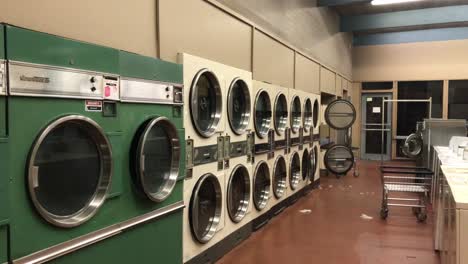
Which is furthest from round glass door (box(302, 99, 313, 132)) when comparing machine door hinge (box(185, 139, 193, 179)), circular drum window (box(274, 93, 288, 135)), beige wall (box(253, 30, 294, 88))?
machine door hinge (box(185, 139, 193, 179))

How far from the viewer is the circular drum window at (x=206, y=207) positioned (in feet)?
10.9

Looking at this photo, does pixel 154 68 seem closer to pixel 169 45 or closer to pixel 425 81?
pixel 169 45

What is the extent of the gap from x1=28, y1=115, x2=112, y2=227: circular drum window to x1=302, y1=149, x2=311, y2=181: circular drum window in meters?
4.79

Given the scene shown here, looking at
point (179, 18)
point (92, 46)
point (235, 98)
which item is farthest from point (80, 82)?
point (235, 98)

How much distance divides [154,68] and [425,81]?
1112 cm

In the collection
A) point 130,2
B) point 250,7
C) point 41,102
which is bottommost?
point 41,102

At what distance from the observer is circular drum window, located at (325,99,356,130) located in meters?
7.55

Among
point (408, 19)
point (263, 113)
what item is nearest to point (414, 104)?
point (408, 19)

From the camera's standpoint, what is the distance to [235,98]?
427 centimetres

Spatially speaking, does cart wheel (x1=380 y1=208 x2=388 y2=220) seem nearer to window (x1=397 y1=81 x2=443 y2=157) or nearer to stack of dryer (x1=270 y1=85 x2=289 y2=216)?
stack of dryer (x1=270 y1=85 x2=289 y2=216)

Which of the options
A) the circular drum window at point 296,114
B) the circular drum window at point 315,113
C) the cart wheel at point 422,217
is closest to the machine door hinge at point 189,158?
the circular drum window at point 296,114

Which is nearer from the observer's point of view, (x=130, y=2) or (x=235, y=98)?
(x=130, y=2)

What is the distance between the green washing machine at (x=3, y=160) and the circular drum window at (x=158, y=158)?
0.87 m

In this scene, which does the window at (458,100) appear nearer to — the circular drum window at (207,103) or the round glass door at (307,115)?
the round glass door at (307,115)
